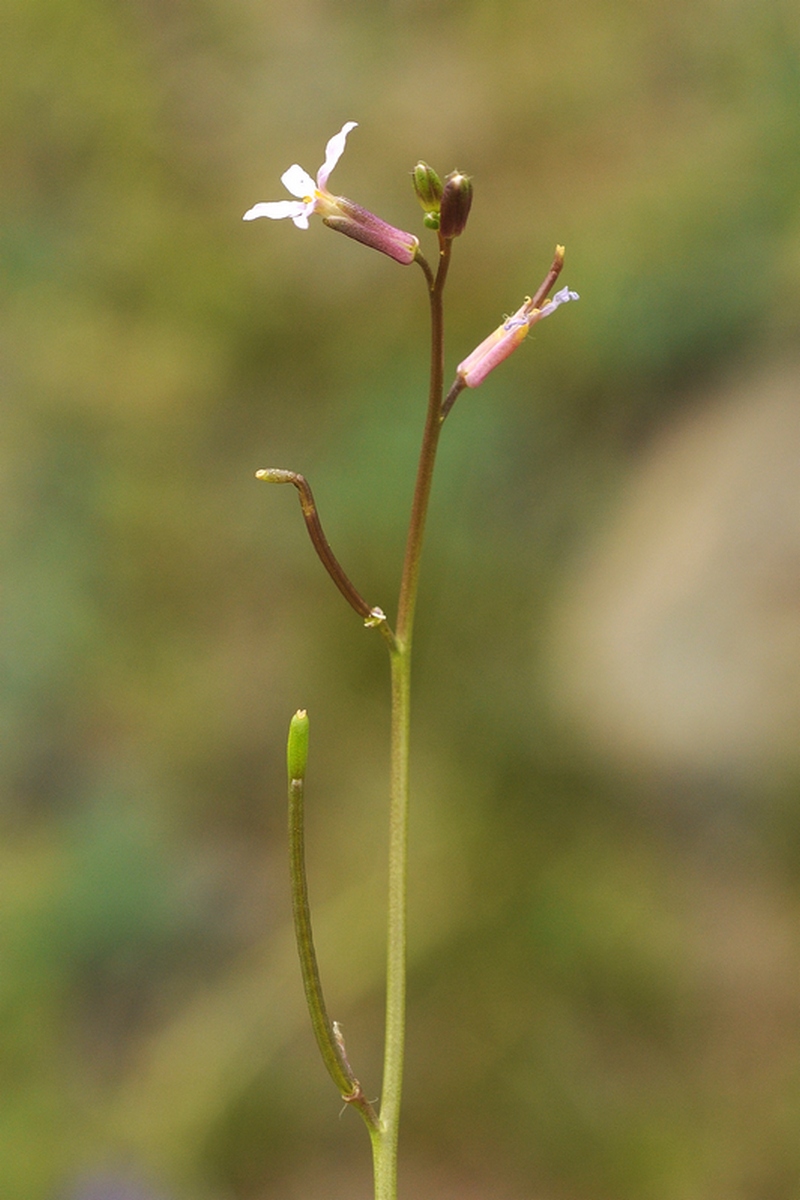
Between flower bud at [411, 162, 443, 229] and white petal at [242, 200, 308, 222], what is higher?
flower bud at [411, 162, 443, 229]

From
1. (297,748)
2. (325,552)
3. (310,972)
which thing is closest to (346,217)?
(325,552)

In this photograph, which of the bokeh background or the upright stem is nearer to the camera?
the upright stem

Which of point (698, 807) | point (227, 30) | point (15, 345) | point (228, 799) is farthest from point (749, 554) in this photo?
point (227, 30)

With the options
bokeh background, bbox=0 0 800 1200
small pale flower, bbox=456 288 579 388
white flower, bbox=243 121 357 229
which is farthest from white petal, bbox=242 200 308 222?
bokeh background, bbox=0 0 800 1200

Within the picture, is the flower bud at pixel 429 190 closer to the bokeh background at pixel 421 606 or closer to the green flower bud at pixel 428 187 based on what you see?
the green flower bud at pixel 428 187

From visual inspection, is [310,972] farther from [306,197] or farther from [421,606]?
[421,606]

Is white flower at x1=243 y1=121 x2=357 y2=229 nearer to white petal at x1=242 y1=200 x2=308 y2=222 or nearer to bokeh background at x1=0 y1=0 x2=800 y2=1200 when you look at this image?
white petal at x1=242 y1=200 x2=308 y2=222

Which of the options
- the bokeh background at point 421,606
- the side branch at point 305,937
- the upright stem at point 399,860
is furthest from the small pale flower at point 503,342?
the bokeh background at point 421,606
